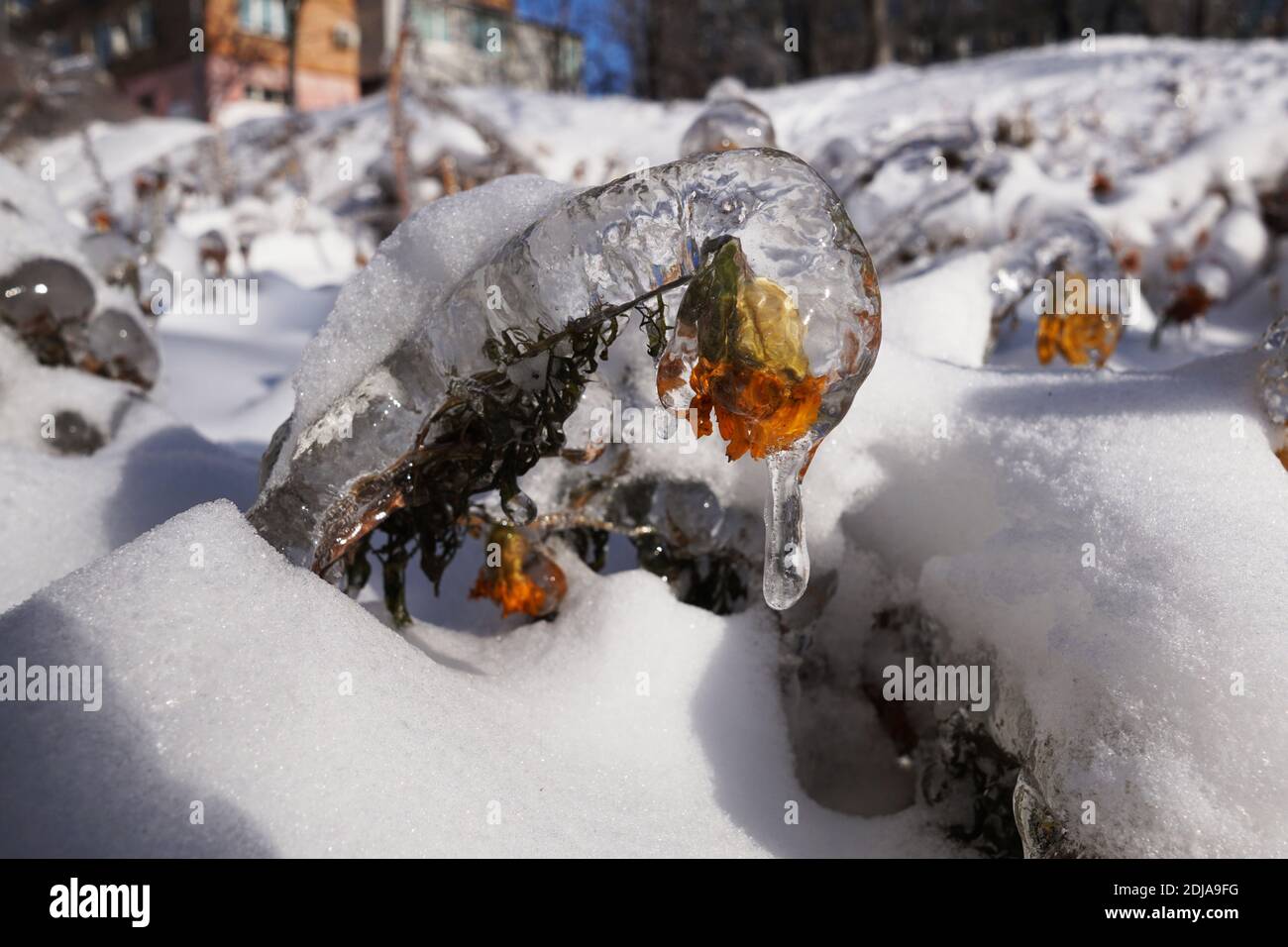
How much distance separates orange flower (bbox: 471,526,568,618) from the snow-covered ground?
0.13 feet

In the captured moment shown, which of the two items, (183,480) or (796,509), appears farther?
(183,480)

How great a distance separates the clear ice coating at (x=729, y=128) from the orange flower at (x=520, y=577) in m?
1.64

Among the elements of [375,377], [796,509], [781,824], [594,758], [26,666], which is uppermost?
[375,377]

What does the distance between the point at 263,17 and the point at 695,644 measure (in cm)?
3057

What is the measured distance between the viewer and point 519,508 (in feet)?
4.60

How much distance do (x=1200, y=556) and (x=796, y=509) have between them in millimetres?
541

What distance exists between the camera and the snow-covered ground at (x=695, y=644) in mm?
993

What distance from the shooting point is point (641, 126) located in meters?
10.8

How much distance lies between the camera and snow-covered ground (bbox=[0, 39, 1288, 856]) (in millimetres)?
993

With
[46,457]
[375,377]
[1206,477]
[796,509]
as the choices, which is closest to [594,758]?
[796,509]

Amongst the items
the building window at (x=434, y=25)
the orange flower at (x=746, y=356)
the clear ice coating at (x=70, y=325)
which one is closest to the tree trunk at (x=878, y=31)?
the clear ice coating at (x=70, y=325)

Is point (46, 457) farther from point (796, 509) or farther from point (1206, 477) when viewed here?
point (1206, 477)
